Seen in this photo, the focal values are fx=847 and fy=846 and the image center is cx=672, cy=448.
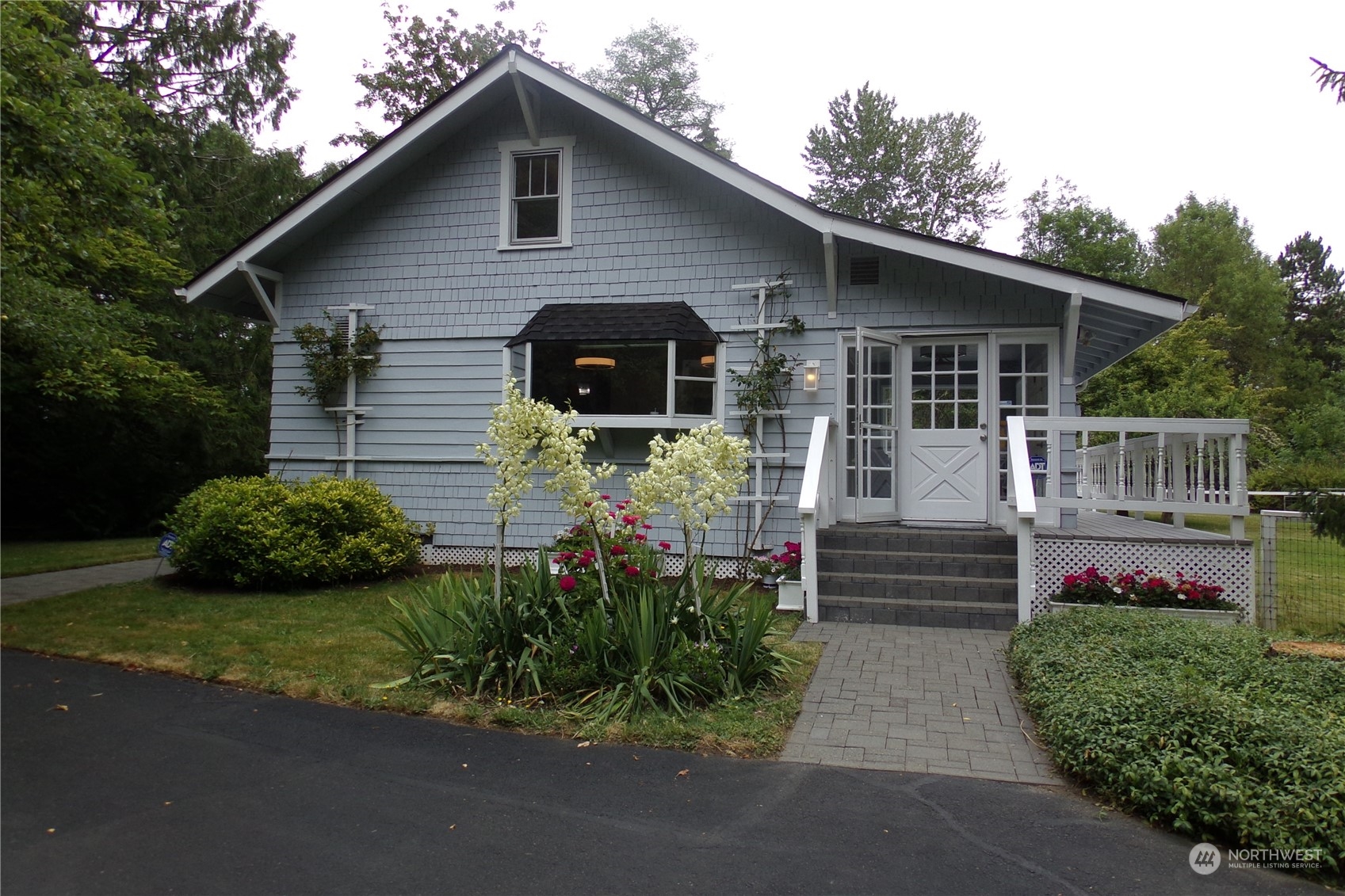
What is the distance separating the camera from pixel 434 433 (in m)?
10.7

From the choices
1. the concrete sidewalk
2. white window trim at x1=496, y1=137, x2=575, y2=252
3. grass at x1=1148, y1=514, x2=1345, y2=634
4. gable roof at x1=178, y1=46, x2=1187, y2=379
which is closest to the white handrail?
grass at x1=1148, y1=514, x2=1345, y2=634

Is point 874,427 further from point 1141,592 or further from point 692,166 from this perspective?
point 692,166

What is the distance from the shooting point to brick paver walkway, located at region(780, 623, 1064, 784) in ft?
14.2

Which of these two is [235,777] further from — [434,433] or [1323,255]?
[1323,255]

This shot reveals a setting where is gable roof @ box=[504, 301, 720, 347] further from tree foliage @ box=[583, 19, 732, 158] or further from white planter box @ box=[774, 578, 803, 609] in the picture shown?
tree foliage @ box=[583, 19, 732, 158]

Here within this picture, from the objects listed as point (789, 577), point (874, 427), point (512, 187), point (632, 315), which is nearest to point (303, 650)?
point (789, 577)

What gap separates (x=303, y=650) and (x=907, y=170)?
29.4m

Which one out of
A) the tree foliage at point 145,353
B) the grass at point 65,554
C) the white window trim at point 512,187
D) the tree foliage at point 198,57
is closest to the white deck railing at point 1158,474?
the white window trim at point 512,187

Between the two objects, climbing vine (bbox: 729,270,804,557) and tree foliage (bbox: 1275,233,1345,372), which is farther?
tree foliage (bbox: 1275,233,1345,372)

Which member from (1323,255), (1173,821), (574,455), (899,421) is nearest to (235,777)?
(574,455)

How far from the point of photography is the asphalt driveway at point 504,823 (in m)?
3.11

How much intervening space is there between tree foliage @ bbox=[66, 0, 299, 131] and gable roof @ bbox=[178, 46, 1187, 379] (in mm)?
8944

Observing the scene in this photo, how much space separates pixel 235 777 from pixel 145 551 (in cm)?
1138

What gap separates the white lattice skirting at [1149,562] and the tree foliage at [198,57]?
1835cm
